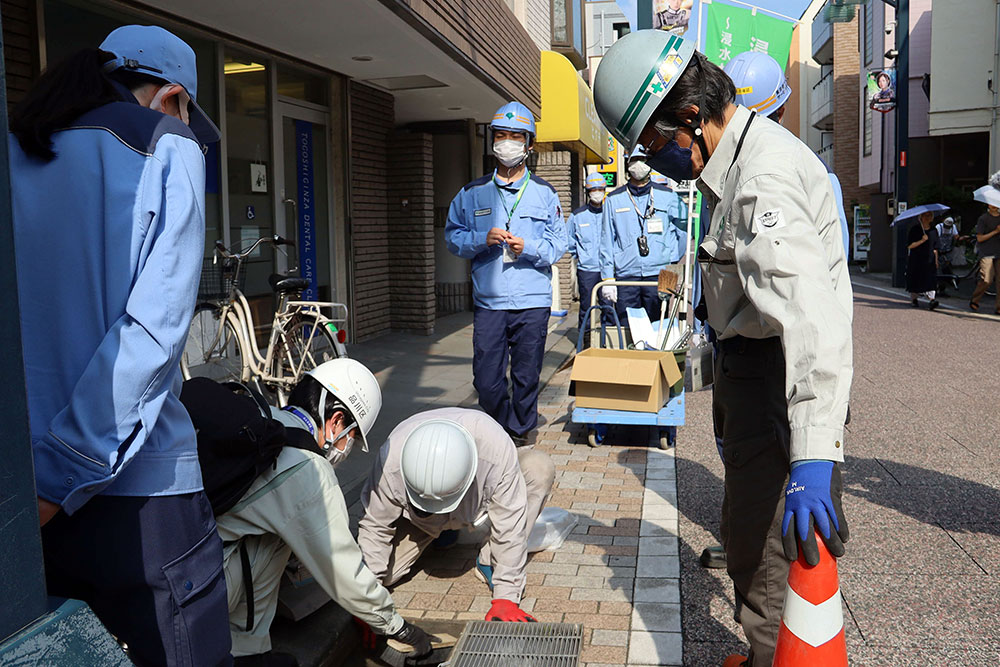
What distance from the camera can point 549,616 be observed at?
3707 millimetres

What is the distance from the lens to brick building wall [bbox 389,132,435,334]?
12.0 metres

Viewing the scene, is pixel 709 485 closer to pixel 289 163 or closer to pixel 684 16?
pixel 289 163

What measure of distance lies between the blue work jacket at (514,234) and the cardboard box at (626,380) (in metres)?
0.56

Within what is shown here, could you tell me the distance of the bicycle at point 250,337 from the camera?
6.93m

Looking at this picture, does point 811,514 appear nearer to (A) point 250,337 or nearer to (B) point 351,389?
Result: (B) point 351,389

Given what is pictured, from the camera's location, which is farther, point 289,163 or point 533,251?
point 289,163

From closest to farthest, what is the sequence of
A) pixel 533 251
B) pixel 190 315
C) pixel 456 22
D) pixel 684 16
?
1. pixel 190 315
2. pixel 533 251
3. pixel 456 22
4. pixel 684 16

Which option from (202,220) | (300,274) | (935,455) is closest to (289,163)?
(300,274)

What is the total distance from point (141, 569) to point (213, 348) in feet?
17.8

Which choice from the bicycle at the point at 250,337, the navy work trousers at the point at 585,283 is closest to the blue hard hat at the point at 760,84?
the bicycle at the point at 250,337

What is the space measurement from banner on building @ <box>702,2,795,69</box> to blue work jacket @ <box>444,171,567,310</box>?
879 cm

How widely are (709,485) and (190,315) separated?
4254mm

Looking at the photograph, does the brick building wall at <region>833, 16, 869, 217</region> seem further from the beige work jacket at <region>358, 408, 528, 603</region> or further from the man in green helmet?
the man in green helmet

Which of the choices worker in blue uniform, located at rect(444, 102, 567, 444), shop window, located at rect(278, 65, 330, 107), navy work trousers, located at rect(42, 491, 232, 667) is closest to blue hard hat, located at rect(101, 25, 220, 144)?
navy work trousers, located at rect(42, 491, 232, 667)
